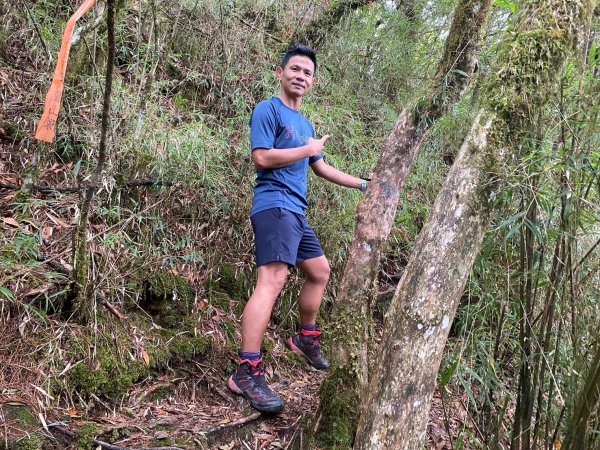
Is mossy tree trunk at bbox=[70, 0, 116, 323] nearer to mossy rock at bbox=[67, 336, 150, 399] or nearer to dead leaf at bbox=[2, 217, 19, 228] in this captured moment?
mossy rock at bbox=[67, 336, 150, 399]

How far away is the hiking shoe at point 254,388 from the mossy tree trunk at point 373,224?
0.29 metres

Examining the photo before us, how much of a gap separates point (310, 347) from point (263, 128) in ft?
4.90

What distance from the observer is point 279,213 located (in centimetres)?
272

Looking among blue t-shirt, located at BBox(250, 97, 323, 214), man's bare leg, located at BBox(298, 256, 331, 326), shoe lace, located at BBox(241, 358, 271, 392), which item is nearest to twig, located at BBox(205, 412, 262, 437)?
shoe lace, located at BBox(241, 358, 271, 392)

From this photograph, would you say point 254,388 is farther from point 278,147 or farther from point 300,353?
point 278,147

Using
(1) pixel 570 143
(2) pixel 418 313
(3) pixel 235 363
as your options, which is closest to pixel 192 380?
(3) pixel 235 363

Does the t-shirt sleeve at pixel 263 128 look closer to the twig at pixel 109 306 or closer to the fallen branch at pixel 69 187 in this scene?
the fallen branch at pixel 69 187

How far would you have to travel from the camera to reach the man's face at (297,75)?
9.61 ft

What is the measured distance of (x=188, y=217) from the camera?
3547 mm

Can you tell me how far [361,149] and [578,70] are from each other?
111 inches

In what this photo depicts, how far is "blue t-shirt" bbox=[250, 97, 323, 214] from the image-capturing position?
9.02 ft

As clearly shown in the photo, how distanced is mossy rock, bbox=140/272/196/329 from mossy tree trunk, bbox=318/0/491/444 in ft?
3.37

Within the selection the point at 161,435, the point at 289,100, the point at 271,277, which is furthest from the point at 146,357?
the point at 289,100

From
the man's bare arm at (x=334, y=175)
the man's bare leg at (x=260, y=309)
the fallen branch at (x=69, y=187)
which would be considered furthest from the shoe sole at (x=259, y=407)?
the fallen branch at (x=69, y=187)
